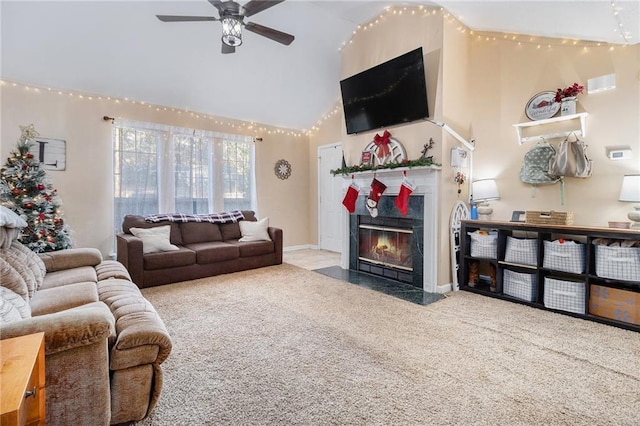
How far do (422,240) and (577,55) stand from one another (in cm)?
251

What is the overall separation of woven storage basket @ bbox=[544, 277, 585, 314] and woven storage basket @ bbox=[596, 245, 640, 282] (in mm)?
230

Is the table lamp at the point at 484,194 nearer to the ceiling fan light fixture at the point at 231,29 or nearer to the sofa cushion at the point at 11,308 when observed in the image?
the ceiling fan light fixture at the point at 231,29

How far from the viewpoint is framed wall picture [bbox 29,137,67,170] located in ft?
13.3

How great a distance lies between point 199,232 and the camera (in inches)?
191

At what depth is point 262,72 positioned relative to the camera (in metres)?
5.02

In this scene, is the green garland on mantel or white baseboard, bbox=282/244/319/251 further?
white baseboard, bbox=282/244/319/251

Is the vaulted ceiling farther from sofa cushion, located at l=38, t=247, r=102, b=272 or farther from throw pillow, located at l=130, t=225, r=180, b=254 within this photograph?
sofa cushion, located at l=38, t=247, r=102, b=272

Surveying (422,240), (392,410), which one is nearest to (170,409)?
(392,410)

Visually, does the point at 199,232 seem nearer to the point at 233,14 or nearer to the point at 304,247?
the point at 304,247

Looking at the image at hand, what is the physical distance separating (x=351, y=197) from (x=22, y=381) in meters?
3.89

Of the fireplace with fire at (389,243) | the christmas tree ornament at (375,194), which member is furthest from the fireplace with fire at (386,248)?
the christmas tree ornament at (375,194)

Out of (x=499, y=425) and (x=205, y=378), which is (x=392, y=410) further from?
(x=205, y=378)

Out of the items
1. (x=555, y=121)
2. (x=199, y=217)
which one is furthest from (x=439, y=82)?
(x=199, y=217)

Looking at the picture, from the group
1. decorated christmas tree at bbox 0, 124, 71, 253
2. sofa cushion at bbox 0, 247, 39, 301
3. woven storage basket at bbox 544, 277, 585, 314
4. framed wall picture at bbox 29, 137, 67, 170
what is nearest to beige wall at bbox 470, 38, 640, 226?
woven storage basket at bbox 544, 277, 585, 314
